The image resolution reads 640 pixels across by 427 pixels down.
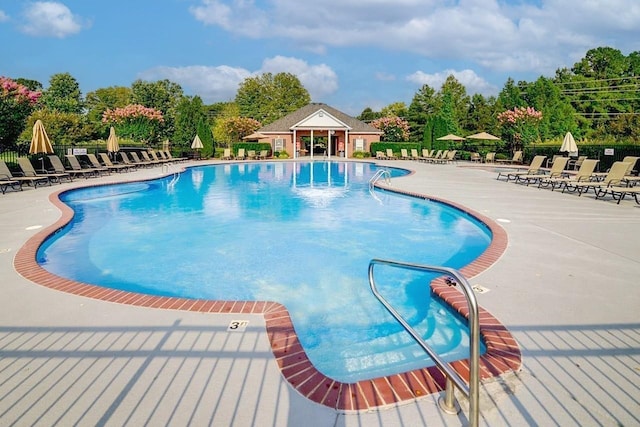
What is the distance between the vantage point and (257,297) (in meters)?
5.89

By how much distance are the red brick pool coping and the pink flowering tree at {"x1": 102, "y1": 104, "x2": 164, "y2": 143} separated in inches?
1322

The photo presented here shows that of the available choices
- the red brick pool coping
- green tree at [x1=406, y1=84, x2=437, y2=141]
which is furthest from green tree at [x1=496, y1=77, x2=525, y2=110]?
the red brick pool coping

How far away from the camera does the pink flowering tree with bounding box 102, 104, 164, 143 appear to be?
117 ft

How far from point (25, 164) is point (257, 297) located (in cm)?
1386

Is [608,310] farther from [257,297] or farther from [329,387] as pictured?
[257,297]

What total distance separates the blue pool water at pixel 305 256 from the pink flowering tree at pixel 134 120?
2360cm

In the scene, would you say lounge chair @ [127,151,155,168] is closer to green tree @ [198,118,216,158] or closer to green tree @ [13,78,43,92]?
green tree @ [198,118,216,158]

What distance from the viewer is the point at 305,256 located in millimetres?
7832

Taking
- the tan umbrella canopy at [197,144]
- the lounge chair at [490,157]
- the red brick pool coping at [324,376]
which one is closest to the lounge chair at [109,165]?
the tan umbrella canopy at [197,144]

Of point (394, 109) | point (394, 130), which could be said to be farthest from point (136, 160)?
point (394, 109)

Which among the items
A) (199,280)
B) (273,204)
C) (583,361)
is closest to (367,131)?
(273,204)

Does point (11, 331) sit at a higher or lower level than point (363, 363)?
higher

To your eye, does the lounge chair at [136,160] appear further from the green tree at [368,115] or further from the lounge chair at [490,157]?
the green tree at [368,115]

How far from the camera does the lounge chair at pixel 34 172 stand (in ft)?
49.0
